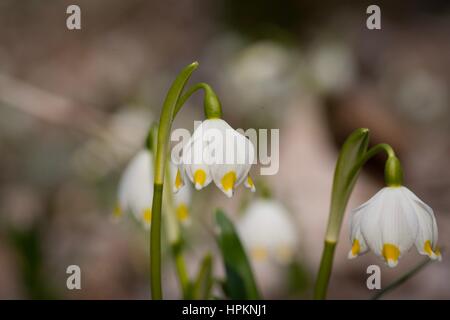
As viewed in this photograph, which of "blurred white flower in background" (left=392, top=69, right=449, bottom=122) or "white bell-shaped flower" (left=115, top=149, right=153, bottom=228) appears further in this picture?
"blurred white flower in background" (left=392, top=69, right=449, bottom=122)

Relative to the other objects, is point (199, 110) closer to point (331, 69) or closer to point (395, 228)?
point (331, 69)

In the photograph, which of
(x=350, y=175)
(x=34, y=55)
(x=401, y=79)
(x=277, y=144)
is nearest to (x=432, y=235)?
(x=350, y=175)

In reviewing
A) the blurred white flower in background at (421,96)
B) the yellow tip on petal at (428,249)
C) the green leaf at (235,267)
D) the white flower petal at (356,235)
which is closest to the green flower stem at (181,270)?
the green leaf at (235,267)

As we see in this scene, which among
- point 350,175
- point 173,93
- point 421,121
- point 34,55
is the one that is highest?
point 34,55

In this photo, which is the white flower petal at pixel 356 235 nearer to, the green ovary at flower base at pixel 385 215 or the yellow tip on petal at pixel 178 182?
the green ovary at flower base at pixel 385 215

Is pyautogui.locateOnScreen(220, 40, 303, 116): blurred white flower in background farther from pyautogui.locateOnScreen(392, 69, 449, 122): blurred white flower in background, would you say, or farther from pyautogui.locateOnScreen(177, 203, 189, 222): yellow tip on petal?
pyautogui.locateOnScreen(177, 203, 189, 222): yellow tip on petal

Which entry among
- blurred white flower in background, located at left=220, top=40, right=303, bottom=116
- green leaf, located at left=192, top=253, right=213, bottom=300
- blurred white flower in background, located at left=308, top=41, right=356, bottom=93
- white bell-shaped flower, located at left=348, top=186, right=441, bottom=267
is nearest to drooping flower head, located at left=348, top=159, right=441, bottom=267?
white bell-shaped flower, located at left=348, top=186, right=441, bottom=267

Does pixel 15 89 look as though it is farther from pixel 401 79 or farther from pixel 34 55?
pixel 401 79
